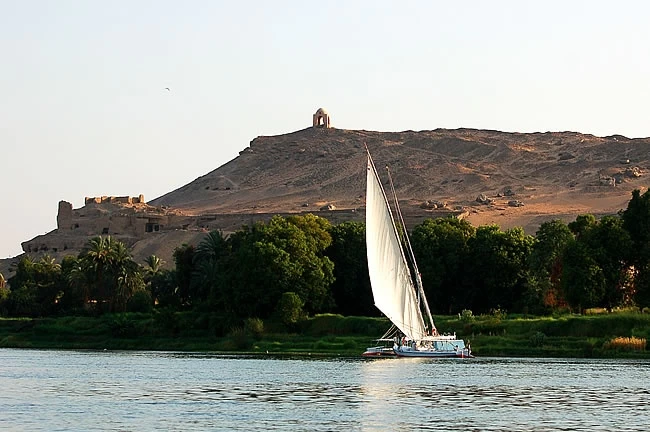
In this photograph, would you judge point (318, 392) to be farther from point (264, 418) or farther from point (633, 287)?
point (633, 287)

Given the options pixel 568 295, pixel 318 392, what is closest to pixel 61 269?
pixel 568 295

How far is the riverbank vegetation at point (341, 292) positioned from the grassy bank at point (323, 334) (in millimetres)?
75

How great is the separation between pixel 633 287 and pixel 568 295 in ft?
10.8

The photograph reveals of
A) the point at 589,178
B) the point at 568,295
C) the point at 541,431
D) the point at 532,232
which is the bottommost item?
the point at 541,431

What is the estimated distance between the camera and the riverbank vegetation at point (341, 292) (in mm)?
59469

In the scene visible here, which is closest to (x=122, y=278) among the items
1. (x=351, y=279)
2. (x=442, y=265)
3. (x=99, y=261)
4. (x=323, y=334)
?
(x=99, y=261)

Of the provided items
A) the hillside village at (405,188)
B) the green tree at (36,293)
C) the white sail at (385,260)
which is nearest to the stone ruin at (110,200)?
the hillside village at (405,188)

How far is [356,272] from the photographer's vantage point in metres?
70.4

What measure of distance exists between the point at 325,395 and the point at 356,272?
112 feet

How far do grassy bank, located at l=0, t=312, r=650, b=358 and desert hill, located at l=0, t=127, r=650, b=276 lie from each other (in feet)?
141

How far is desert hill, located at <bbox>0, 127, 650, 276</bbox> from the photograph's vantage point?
12762 centimetres

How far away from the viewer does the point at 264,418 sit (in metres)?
30.3

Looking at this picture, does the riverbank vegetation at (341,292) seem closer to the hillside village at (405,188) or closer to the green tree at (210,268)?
the green tree at (210,268)

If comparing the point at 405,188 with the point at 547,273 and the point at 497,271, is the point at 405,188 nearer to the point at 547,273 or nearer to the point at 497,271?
the point at 497,271
